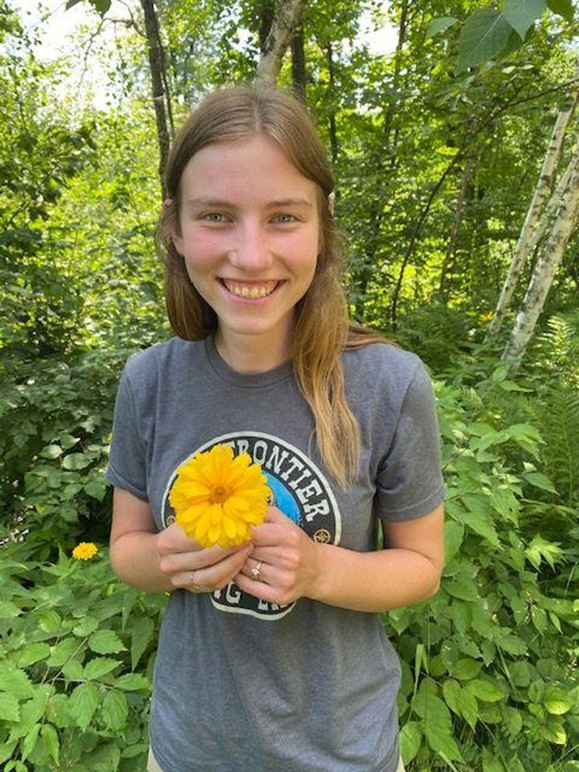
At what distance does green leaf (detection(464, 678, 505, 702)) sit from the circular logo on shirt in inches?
47.2

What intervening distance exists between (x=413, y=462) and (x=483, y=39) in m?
0.73

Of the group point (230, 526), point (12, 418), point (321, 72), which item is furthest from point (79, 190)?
point (230, 526)

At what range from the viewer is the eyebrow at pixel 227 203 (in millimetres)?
1034

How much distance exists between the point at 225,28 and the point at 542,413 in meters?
6.63

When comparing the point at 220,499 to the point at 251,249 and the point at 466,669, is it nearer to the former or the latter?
the point at 251,249

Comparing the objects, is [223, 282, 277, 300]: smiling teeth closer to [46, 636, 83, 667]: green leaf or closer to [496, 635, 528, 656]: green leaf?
[46, 636, 83, 667]: green leaf

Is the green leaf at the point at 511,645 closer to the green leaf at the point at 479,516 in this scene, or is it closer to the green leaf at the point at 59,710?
the green leaf at the point at 479,516

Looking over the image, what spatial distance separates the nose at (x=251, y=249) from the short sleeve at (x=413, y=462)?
0.38m

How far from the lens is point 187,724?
115cm

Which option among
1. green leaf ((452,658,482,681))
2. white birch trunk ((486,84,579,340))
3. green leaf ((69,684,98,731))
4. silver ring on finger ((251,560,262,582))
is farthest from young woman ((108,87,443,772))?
white birch trunk ((486,84,579,340))

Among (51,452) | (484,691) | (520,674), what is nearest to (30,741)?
(484,691)

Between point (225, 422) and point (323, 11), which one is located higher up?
point (323, 11)

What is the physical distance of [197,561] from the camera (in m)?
0.88

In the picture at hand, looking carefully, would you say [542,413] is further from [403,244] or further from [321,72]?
[321,72]
